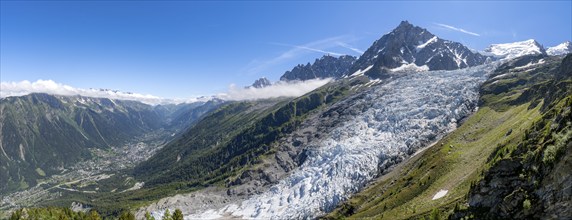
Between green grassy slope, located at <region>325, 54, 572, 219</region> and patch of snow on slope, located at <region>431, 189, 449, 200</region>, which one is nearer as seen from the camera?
green grassy slope, located at <region>325, 54, 572, 219</region>

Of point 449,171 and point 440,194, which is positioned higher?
point 449,171

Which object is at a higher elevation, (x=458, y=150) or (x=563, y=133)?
(x=563, y=133)

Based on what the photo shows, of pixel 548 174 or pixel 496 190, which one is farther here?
pixel 496 190

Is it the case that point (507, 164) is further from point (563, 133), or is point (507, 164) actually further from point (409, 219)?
point (409, 219)

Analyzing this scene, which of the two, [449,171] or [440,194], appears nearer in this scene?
[440,194]

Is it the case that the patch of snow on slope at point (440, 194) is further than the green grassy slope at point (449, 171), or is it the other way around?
the patch of snow on slope at point (440, 194)

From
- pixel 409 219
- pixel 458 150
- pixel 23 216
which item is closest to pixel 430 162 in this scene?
pixel 458 150

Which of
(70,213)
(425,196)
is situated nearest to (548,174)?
(425,196)

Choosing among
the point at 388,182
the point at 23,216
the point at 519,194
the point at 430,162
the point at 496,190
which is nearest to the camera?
the point at 519,194

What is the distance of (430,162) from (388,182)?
89.5 ft

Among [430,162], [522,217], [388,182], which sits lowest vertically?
[388,182]

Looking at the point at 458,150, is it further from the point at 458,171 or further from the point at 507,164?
the point at 507,164

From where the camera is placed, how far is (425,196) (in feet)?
370

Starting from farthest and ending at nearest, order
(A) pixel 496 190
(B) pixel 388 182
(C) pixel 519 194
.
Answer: (B) pixel 388 182 < (A) pixel 496 190 < (C) pixel 519 194
